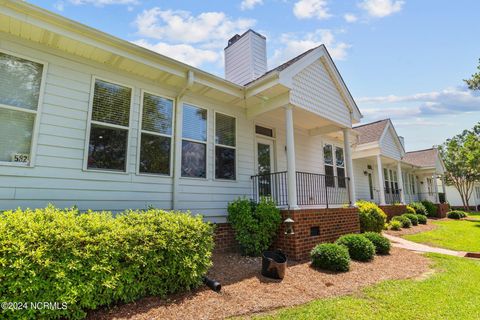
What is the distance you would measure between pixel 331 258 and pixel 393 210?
455 inches

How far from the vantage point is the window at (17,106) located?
4.45 metres

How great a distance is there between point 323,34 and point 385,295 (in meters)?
8.43

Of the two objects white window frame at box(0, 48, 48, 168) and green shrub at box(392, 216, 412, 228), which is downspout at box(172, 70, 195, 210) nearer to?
white window frame at box(0, 48, 48, 168)

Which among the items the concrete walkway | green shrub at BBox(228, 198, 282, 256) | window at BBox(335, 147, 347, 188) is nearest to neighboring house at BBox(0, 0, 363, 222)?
green shrub at BBox(228, 198, 282, 256)

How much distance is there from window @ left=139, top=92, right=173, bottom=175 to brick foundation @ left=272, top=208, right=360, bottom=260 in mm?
→ 3315

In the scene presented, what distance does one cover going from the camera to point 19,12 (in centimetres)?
430

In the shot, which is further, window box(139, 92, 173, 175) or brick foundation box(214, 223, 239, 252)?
brick foundation box(214, 223, 239, 252)

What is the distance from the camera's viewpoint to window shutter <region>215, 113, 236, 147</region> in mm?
7481

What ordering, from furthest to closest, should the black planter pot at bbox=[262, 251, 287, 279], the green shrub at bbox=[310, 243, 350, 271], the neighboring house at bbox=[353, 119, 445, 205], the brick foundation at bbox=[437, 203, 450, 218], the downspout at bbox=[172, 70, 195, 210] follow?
the brick foundation at bbox=[437, 203, 450, 218] → the neighboring house at bbox=[353, 119, 445, 205] → the downspout at bbox=[172, 70, 195, 210] → the green shrub at bbox=[310, 243, 350, 271] → the black planter pot at bbox=[262, 251, 287, 279]

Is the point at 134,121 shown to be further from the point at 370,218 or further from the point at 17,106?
the point at 370,218

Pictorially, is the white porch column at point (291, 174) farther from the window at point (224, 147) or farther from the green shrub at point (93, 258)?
the green shrub at point (93, 258)

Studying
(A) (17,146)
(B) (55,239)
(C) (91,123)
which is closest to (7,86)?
(A) (17,146)

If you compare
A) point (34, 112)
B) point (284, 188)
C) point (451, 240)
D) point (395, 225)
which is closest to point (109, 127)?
point (34, 112)

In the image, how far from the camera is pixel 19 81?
4676 millimetres
